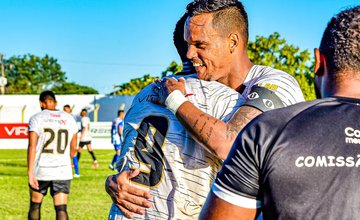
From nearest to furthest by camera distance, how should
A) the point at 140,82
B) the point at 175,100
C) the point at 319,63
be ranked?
the point at 319,63 < the point at 175,100 < the point at 140,82

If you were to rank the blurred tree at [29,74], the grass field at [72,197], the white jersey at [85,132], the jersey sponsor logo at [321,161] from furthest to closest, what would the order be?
the blurred tree at [29,74]
the white jersey at [85,132]
the grass field at [72,197]
the jersey sponsor logo at [321,161]

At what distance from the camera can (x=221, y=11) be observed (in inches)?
129

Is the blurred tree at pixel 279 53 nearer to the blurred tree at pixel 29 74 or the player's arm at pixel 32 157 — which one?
the player's arm at pixel 32 157

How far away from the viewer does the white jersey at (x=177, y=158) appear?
3.06 meters

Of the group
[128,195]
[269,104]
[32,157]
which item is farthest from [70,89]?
[269,104]

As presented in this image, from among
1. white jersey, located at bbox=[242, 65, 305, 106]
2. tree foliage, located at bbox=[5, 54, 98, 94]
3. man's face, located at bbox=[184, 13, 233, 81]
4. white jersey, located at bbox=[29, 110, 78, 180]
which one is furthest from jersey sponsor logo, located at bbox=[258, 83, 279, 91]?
tree foliage, located at bbox=[5, 54, 98, 94]

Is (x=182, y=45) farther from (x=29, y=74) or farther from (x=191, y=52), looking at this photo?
(x=29, y=74)

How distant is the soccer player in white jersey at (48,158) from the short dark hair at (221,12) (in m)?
7.19

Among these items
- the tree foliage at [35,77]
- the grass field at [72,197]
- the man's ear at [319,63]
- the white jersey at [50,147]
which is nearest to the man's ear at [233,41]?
the man's ear at [319,63]

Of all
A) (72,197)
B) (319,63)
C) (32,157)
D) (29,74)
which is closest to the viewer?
(319,63)

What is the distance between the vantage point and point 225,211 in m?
2.27

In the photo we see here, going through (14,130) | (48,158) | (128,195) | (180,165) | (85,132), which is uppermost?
(180,165)

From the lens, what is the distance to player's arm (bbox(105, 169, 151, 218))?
10.3 feet

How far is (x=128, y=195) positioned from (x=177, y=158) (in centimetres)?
30
